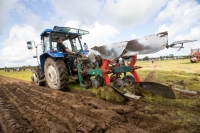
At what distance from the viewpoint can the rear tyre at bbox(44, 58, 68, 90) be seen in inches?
186

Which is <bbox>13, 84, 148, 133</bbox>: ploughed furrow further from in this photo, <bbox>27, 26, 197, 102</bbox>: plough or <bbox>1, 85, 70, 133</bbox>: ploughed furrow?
<bbox>27, 26, 197, 102</bbox>: plough

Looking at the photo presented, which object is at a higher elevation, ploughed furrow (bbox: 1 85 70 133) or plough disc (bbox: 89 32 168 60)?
plough disc (bbox: 89 32 168 60)

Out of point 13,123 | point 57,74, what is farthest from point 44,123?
point 57,74

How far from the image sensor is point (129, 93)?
3.76 metres

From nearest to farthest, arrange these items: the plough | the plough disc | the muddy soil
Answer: the muddy soil < the plough disc < the plough

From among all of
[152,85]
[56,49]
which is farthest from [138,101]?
[56,49]

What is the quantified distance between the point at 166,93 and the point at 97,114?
1.96 m

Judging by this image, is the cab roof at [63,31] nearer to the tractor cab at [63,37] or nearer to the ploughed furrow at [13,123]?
the tractor cab at [63,37]

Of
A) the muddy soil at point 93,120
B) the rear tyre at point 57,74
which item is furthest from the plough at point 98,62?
the muddy soil at point 93,120

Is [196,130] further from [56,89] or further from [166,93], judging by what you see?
[56,89]

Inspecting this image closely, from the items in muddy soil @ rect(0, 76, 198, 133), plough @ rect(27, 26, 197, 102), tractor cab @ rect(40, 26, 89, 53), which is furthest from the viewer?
tractor cab @ rect(40, 26, 89, 53)

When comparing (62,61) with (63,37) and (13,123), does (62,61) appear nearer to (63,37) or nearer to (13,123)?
(63,37)

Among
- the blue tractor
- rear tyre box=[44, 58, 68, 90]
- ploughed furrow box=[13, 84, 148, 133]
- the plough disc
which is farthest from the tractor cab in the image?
ploughed furrow box=[13, 84, 148, 133]

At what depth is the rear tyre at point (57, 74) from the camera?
473 centimetres
